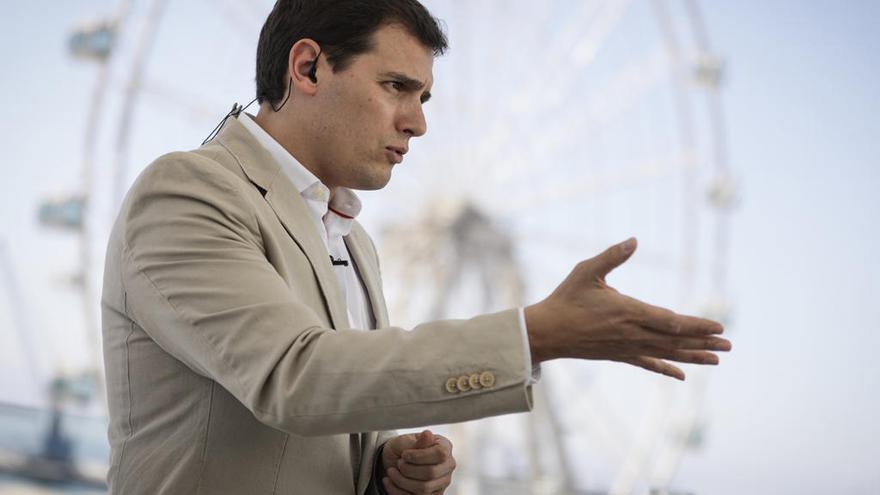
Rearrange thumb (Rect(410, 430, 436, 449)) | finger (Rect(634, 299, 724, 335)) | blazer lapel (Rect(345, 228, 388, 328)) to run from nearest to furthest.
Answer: finger (Rect(634, 299, 724, 335)), thumb (Rect(410, 430, 436, 449)), blazer lapel (Rect(345, 228, 388, 328))

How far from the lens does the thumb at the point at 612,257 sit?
0.98 metres

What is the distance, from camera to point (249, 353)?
3.46ft

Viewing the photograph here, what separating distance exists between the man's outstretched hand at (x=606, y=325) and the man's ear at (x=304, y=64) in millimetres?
561

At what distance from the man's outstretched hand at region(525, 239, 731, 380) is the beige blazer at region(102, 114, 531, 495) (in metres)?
0.04

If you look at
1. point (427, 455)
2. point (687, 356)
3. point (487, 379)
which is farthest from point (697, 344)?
point (427, 455)

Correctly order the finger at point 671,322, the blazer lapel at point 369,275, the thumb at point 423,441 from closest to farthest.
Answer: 1. the finger at point 671,322
2. the thumb at point 423,441
3. the blazer lapel at point 369,275

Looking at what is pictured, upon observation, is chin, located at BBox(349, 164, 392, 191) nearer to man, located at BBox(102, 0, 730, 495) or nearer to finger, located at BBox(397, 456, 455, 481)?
man, located at BBox(102, 0, 730, 495)

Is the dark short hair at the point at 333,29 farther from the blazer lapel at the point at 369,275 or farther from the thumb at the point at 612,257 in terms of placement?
the thumb at the point at 612,257

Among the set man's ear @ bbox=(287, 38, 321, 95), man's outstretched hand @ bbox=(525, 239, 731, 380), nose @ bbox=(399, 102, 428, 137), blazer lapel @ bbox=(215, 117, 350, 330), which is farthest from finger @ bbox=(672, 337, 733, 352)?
man's ear @ bbox=(287, 38, 321, 95)

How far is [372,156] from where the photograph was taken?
1415 mm

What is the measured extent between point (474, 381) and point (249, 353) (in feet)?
0.75

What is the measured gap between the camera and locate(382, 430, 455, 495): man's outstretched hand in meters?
1.38

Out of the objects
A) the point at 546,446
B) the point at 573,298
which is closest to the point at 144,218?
the point at 573,298

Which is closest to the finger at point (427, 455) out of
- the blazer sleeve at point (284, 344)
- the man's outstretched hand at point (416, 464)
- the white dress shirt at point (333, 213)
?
the man's outstretched hand at point (416, 464)
